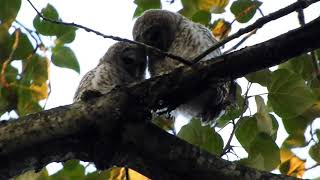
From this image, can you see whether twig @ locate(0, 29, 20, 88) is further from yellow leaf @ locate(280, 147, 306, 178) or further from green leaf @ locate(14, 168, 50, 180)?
yellow leaf @ locate(280, 147, 306, 178)

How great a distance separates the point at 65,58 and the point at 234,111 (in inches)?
29.1

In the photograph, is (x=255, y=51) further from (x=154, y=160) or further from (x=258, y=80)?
(x=258, y=80)

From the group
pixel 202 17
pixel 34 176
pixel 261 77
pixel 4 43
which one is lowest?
pixel 34 176

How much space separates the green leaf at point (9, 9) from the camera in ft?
6.18

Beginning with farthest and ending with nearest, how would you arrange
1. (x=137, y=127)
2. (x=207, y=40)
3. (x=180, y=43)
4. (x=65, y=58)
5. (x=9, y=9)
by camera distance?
(x=180, y=43) < (x=207, y=40) < (x=65, y=58) < (x=9, y=9) < (x=137, y=127)

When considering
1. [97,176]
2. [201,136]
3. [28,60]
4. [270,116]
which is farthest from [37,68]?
[270,116]

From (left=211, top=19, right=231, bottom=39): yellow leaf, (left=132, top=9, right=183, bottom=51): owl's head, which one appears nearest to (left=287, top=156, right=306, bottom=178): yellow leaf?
(left=211, top=19, right=231, bottom=39): yellow leaf

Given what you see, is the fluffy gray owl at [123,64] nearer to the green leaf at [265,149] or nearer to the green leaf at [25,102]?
the green leaf at [25,102]

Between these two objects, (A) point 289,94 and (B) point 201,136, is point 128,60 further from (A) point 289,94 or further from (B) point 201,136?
(A) point 289,94

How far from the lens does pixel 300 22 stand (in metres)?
1.86

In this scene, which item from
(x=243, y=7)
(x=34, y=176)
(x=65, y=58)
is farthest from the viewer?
(x=243, y=7)

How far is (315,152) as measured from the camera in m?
2.15

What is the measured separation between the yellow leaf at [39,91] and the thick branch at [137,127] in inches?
24.3

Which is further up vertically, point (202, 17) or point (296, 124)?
point (202, 17)
